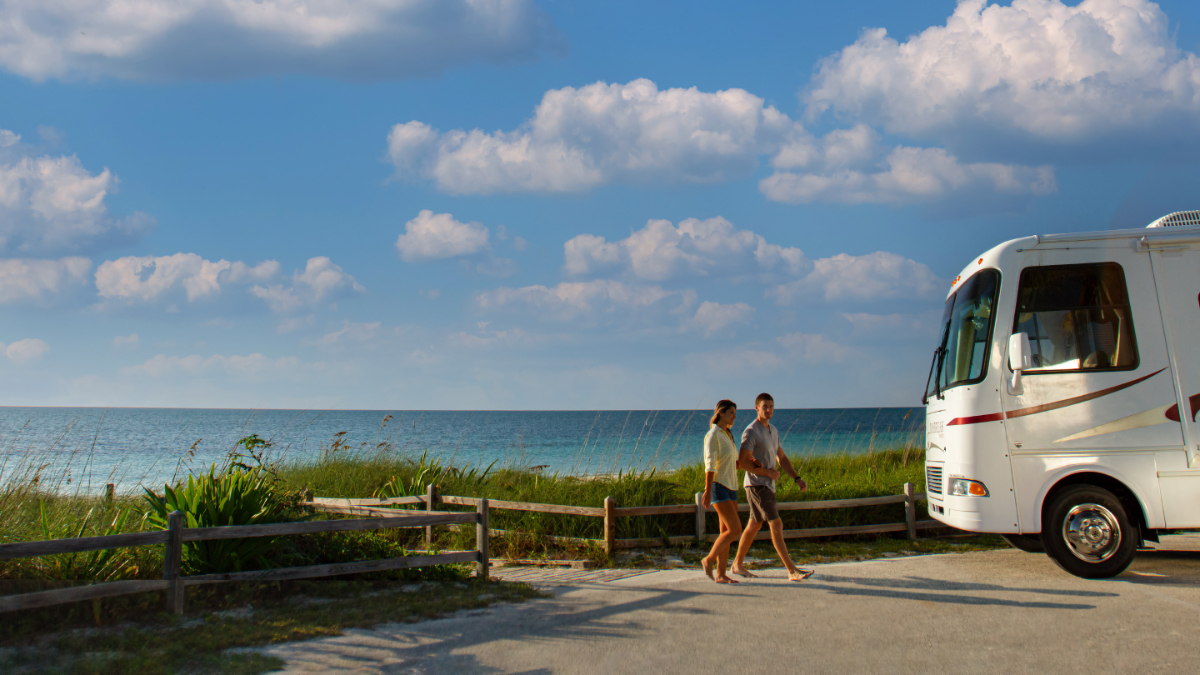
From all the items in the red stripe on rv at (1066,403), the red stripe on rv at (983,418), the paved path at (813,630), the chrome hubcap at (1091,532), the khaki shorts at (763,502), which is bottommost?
the paved path at (813,630)

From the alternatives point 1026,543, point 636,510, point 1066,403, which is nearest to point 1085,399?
point 1066,403

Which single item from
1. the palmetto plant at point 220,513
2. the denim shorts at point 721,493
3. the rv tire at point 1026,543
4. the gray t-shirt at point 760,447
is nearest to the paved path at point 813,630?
the denim shorts at point 721,493

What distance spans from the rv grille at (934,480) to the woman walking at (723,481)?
2.45 m

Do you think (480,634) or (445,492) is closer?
(480,634)

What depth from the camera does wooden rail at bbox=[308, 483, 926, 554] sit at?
30.5 feet

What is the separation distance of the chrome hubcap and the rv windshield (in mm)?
1643

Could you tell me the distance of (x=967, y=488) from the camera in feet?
25.3

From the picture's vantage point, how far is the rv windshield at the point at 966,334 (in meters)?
7.86

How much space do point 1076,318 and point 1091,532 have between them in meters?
2.16

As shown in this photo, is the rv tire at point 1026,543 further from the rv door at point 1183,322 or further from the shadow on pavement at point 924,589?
the rv door at point 1183,322

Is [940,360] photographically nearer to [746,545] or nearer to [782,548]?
[782,548]

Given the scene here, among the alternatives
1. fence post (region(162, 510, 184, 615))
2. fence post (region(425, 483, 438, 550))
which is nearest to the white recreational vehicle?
fence post (region(425, 483, 438, 550))

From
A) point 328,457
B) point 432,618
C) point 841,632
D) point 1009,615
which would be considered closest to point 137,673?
point 432,618

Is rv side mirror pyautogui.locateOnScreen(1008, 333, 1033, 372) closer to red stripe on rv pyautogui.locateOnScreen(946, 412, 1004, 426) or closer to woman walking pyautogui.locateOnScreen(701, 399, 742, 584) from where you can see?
red stripe on rv pyautogui.locateOnScreen(946, 412, 1004, 426)
